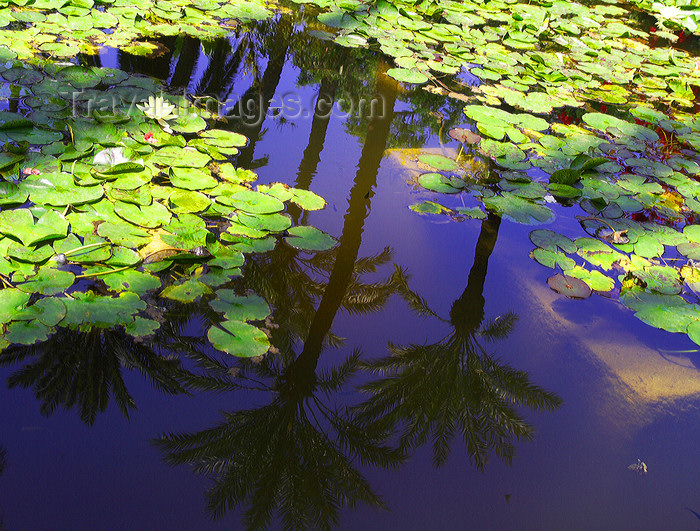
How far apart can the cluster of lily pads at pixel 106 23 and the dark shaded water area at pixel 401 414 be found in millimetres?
2028

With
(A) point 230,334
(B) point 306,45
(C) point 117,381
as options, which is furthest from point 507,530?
(B) point 306,45

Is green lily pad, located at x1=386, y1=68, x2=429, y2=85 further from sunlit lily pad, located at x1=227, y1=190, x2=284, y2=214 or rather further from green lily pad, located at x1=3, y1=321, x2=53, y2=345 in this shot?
green lily pad, located at x1=3, y1=321, x2=53, y2=345

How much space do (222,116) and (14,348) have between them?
1.99 metres

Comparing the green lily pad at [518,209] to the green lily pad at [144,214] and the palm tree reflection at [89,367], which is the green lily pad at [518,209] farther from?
the palm tree reflection at [89,367]

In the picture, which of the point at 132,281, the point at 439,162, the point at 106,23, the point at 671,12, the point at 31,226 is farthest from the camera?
the point at 671,12

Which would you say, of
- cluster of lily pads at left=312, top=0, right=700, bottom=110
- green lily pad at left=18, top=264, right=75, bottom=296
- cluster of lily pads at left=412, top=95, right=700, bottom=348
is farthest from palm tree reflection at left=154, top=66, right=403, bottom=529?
cluster of lily pads at left=312, top=0, right=700, bottom=110

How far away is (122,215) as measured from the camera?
7.12 feet

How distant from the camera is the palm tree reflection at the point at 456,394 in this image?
1.65 meters

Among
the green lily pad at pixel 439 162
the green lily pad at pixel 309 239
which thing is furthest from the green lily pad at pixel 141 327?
the green lily pad at pixel 439 162

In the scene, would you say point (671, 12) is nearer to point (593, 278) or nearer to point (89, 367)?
point (593, 278)

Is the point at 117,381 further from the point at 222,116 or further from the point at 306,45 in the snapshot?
the point at 306,45

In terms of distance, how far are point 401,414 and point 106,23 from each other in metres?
3.85

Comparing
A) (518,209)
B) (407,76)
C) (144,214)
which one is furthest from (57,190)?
(407,76)

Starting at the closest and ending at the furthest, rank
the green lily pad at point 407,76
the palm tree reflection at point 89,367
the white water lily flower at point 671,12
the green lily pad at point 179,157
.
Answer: the palm tree reflection at point 89,367
the green lily pad at point 179,157
the green lily pad at point 407,76
the white water lily flower at point 671,12
